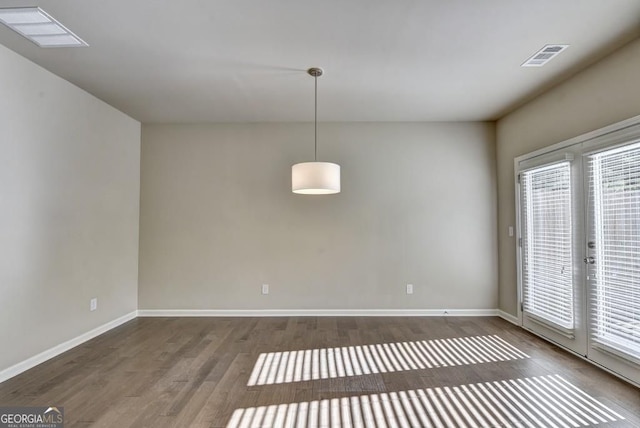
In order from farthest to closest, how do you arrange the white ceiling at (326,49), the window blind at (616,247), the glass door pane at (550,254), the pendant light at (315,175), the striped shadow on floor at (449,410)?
the glass door pane at (550,254), the pendant light at (315,175), the window blind at (616,247), the white ceiling at (326,49), the striped shadow on floor at (449,410)

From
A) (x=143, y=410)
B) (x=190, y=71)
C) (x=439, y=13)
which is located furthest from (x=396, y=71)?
(x=143, y=410)

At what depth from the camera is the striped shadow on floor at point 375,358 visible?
2.75 m

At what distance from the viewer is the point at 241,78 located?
323 cm

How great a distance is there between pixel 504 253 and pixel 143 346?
4.62 metres

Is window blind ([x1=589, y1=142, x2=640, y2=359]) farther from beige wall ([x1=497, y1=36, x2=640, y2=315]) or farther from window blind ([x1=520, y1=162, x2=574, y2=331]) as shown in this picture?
beige wall ([x1=497, y1=36, x2=640, y2=315])

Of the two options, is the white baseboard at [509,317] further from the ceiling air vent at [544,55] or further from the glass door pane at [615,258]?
the ceiling air vent at [544,55]

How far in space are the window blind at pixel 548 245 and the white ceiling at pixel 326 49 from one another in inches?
40.9

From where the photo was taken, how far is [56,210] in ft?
10.5

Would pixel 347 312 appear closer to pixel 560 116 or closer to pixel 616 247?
pixel 616 247

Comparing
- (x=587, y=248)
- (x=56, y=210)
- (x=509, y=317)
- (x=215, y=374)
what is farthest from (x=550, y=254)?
(x=56, y=210)

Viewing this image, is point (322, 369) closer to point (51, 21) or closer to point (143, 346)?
point (143, 346)

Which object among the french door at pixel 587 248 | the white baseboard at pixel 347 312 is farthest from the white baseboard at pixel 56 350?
the french door at pixel 587 248

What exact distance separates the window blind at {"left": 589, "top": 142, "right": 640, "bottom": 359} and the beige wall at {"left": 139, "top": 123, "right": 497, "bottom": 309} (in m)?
1.67

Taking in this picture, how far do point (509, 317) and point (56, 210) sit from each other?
545 centimetres
